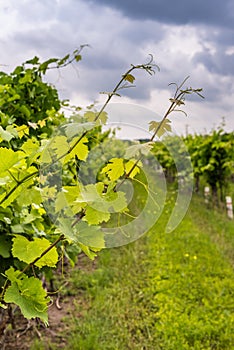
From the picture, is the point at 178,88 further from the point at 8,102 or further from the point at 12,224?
the point at 8,102

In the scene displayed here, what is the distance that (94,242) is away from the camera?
1.26 metres

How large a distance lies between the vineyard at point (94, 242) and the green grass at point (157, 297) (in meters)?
0.01

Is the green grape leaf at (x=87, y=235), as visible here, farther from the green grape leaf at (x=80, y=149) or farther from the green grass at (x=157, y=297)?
the green grass at (x=157, y=297)

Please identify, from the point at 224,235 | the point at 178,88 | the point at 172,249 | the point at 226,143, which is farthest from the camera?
the point at 226,143

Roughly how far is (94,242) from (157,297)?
4.05m

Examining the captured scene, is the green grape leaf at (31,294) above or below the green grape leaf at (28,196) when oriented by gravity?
below

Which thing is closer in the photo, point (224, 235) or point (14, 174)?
point (14, 174)

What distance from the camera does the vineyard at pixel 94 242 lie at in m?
1.15

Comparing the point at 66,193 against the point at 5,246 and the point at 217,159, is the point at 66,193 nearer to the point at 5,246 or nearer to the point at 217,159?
the point at 5,246

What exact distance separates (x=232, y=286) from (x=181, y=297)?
0.73 meters

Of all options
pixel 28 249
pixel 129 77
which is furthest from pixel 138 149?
pixel 28 249

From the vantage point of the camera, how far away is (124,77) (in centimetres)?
112

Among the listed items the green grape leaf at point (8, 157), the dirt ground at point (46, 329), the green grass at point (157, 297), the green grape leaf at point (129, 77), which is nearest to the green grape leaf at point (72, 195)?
the green grape leaf at point (8, 157)

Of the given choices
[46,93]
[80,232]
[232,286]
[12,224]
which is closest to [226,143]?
[232,286]
